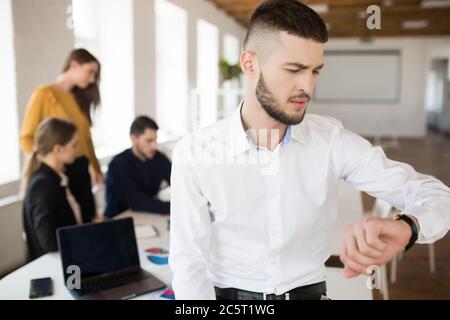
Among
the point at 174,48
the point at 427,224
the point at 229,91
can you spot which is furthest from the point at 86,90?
the point at 427,224

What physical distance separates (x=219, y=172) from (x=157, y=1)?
A: 16.0 inches

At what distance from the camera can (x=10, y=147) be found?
171 cm

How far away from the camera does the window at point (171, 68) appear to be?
3.12ft

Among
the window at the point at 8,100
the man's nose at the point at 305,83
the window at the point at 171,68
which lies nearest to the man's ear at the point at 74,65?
the window at the point at 8,100

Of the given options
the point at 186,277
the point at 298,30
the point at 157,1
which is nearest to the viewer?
the point at 298,30

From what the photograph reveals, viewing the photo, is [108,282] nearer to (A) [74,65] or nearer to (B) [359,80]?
(A) [74,65]

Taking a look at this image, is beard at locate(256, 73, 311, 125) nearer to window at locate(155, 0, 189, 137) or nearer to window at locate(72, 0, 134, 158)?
window at locate(155, 0, 189, 137)

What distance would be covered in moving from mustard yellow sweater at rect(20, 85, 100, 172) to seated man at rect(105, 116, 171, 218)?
121mm

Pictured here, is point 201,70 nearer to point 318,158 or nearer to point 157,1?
point 157,1

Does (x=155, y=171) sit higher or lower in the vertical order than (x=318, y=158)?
lower

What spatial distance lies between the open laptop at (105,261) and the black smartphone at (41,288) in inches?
2.3

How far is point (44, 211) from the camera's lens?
1.80 meters

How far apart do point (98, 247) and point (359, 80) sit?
10.2 ft
